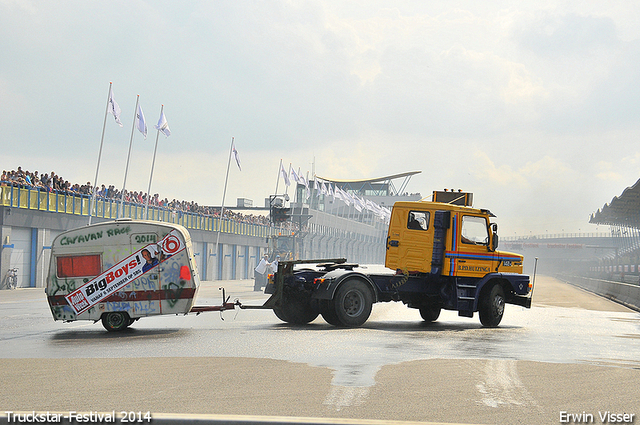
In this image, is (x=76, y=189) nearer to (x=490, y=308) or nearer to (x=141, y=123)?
(x=141, y=123)

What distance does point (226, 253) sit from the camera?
6338cm

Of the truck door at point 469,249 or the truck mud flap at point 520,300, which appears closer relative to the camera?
the truck door at point 469,249

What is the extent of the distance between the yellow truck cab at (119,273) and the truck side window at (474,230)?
21.0ft

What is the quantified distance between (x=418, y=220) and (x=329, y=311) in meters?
3.16

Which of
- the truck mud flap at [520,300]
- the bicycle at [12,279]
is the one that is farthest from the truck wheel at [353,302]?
the bicycle at [12,279]

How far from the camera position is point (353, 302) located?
16.4 metres

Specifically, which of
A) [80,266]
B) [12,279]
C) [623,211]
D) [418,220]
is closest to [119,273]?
[80,266]

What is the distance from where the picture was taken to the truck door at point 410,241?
17.3 m

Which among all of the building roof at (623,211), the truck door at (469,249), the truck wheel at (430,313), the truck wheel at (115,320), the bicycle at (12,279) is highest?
the building roof at (623,211)

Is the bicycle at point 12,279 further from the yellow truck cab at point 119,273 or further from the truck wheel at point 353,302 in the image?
the truck wheel at point 353,302

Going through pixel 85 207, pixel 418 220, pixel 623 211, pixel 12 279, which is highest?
pixel 623 211

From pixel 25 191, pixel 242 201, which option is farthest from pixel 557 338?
pixel 242 201

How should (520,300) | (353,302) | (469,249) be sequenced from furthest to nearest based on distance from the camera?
(520,300) → (469,249) → (353,302)

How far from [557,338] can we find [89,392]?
9906 mm
